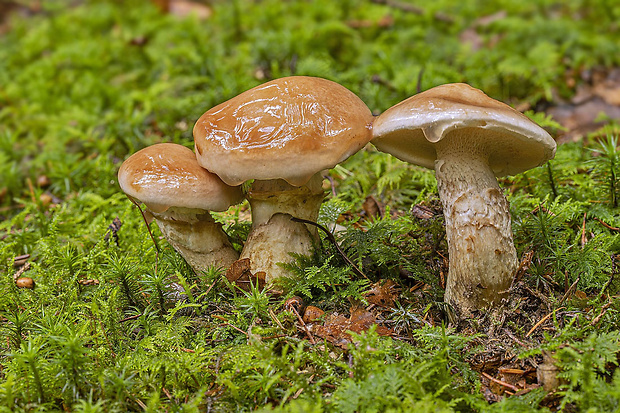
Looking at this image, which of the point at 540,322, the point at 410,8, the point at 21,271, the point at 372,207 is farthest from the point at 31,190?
the point at 410,8

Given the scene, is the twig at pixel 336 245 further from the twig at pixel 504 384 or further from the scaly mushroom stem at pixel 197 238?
the twig at pixel 504 384

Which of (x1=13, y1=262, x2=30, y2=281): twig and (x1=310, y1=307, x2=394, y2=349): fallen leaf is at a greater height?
(x1=310, y1=307, x2=394, y2=349): fallen leaf

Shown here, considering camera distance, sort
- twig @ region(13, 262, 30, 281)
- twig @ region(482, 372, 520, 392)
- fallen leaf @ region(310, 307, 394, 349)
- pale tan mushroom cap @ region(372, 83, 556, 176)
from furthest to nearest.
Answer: twig @ region(13, 262, 30, 281) → fallen leaf @ region(310, 307, 394, 349) → twig @ region(482, 372, 520, 392) → pale tan mushroom cap @ region(372, 83, 556, 176)

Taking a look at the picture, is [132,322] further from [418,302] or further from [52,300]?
[418,302]

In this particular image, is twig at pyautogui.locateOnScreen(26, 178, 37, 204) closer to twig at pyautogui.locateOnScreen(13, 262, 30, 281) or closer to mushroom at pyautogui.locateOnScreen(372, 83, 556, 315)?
twig at pyautogui.locateOnScreen(13, 262, 30, 281)

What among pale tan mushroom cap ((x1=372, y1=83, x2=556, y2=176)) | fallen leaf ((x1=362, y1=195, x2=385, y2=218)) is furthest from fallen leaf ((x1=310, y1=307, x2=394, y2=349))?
fallen leaf ((x1=362, y1=195, x2=385, y2=218))
